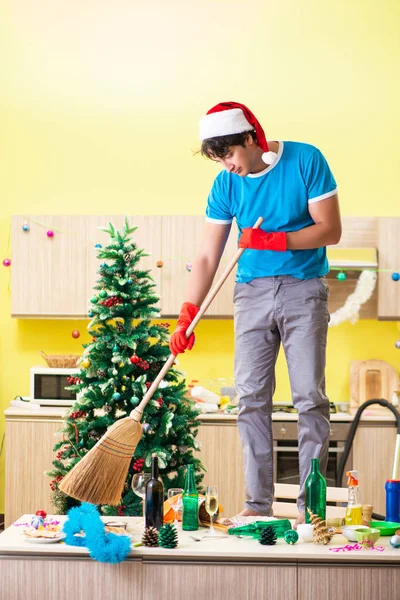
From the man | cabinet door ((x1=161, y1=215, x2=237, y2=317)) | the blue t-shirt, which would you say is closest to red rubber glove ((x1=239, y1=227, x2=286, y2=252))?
the man

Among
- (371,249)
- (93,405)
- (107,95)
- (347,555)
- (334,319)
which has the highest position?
(107,95)

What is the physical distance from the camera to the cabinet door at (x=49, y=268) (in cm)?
537

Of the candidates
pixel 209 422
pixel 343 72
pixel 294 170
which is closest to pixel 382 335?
pixel 209 422

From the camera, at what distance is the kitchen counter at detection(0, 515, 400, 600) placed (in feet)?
8.25

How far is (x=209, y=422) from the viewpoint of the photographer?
202 inches

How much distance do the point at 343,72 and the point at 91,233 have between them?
6.43 ft

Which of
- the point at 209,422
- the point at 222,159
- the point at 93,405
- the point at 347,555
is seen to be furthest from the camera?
the point at 209,422

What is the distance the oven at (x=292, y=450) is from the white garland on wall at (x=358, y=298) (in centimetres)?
66

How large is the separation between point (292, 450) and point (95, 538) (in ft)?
8.80

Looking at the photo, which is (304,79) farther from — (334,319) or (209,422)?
(209,422)

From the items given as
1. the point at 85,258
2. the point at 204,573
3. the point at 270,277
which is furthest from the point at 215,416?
the point at 204,573

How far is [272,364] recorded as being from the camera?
10.3 feet

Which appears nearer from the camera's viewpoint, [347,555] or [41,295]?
[347,555]

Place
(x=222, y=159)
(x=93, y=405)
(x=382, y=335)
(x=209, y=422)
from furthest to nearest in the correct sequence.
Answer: (x=382, y=335) < (x=209, y=422) < (x=93, y=405) < (x=222, y=159)
